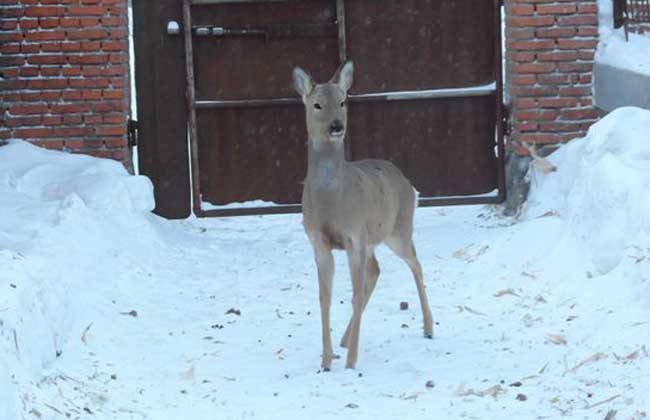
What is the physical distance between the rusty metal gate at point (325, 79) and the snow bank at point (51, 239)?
0.93 m

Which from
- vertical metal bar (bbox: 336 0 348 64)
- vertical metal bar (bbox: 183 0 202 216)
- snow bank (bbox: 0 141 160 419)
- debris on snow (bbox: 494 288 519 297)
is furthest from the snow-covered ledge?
snow bank (bbox: 0 141 160 419)

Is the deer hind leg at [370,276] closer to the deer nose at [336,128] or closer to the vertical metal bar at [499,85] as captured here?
the deer nose at [336,128]

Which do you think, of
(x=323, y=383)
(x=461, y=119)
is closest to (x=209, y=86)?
(x=461, y=119)

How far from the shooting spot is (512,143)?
11.0 meters

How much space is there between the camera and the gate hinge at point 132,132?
10883 mm

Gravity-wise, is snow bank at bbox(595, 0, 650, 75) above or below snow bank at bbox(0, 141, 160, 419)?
above

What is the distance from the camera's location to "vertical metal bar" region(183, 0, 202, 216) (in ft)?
35.4

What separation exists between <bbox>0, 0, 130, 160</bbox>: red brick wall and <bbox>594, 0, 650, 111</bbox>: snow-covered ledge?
4022 millimetres

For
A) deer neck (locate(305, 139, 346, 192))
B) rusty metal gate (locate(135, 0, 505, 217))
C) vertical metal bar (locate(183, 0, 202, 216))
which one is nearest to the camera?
deer neck (locate(305, 139, 346, 192))

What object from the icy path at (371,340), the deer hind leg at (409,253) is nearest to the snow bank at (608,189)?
the icy path at (371,340)

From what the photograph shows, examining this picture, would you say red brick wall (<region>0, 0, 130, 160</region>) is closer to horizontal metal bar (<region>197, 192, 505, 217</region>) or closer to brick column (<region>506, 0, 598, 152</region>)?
horizontal metal bar (<region>197, 192, 505, 217</region>)

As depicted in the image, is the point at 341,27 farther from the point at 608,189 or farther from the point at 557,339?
the point at 557,339

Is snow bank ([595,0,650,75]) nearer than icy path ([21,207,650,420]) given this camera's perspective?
No

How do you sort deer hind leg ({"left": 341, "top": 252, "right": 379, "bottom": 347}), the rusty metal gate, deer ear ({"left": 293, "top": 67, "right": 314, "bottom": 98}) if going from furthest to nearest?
1. the rusty metal gate
2. deer hind leg ({"left": 341, "top": 252, "right": 379, "bottom": 347})
3. deer ear ({"left": 293, "top": 67, "right": 314, "bottom": 98})
